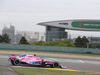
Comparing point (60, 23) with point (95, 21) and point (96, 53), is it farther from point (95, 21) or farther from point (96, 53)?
point (96, 53)

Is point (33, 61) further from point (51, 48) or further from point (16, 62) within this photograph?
point (51, 48)

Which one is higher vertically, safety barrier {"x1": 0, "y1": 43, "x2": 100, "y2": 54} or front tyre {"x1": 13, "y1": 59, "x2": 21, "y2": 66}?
safety barrier {"x1": 0, "y1": 43, "x2": 100, "y2": 54}

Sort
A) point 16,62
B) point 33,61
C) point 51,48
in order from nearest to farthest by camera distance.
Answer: point 33,61 → point 16,62 → point 51,48

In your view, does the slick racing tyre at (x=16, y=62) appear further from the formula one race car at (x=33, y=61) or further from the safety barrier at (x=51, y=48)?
the safety barrier at (x=51, y=48)

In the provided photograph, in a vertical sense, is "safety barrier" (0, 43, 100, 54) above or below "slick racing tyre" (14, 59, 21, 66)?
above

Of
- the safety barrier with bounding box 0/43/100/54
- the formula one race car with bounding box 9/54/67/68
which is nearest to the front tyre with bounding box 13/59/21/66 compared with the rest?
the formula one race car with bounding box 9/54/67/68

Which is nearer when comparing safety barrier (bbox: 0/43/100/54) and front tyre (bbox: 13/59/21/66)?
front tyre (bbox: 13/59/21/66)

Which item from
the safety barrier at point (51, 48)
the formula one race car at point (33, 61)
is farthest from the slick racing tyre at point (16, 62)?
the safety barrier at point (51, 48)

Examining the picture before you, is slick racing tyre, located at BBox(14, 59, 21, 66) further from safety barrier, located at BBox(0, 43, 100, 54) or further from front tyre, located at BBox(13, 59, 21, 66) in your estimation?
safety barrier, located at BBox(0, 43, 100, 54)

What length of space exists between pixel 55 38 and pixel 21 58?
7472 cm

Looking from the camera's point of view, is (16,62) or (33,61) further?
(16,62)

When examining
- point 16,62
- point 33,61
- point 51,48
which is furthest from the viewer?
point 51,48

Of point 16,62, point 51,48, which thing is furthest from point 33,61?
point 51,48

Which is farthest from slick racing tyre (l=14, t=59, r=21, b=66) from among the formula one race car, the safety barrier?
the safety barrier
